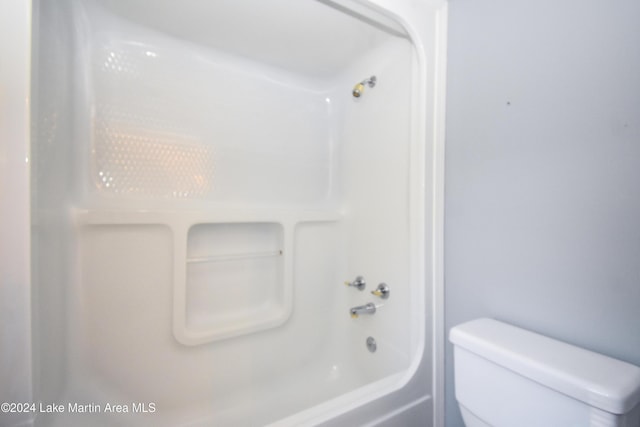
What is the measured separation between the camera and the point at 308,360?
144cm

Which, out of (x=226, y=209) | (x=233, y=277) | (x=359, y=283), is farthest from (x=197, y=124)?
(x=359, y=283)

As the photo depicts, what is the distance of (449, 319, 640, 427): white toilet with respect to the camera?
0.51m

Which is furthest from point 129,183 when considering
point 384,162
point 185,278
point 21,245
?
point 384,162

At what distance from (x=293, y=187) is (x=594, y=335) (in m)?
1.32

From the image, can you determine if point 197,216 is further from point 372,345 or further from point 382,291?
point 372,345

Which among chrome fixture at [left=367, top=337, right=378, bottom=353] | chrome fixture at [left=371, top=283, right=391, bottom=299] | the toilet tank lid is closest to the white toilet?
the toilet tank lid

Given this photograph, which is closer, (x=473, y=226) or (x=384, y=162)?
(x=473, y=226)

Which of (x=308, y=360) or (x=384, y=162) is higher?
(x=384, y=162)

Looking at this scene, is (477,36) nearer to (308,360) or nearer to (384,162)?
(384,162)

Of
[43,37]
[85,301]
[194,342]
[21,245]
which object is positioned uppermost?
[43,37]

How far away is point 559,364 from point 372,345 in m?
0.81

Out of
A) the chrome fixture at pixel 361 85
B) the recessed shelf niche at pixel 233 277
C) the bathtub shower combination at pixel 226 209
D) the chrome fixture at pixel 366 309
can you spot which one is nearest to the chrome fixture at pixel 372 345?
the bathtub shower combination at pixel 226 209

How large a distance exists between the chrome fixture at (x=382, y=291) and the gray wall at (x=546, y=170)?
28cm

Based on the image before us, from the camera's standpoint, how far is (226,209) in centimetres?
127
